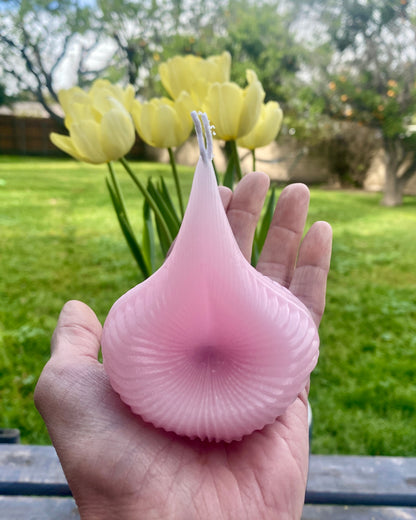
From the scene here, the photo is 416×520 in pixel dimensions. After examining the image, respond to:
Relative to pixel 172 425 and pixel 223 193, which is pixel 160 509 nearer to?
pixel 172 425

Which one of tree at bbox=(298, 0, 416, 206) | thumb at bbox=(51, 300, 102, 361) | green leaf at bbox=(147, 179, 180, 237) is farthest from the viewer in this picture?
tree at bbox=(298, 0, 416, 206)

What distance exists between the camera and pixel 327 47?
241 inches

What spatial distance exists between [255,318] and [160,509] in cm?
26

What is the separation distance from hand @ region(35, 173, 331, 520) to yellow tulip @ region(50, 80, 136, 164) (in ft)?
1.10

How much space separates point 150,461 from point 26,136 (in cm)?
1139

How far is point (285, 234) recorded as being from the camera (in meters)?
0.89

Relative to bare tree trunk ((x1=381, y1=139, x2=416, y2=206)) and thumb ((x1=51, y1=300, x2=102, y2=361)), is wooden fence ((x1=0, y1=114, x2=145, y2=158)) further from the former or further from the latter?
thumb ((x1=51, y1=300, x2=102, y2=361))

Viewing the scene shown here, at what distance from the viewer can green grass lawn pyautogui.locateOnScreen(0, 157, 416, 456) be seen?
5.62 feet

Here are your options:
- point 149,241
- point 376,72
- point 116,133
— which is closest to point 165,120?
point 116,133

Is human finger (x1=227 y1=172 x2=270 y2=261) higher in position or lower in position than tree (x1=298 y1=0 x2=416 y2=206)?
lower

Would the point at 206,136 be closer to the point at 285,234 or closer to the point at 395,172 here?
the point at 285,234

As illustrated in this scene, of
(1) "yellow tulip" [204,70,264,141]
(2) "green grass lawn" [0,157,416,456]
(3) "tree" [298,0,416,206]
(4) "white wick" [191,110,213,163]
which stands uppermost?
(3) "tree" [298,0,416,206]

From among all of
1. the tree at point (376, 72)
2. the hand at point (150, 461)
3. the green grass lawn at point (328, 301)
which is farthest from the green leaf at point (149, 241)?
the tree at point (376, 72)

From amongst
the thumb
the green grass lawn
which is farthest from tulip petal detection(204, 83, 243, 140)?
the green grass lawn
